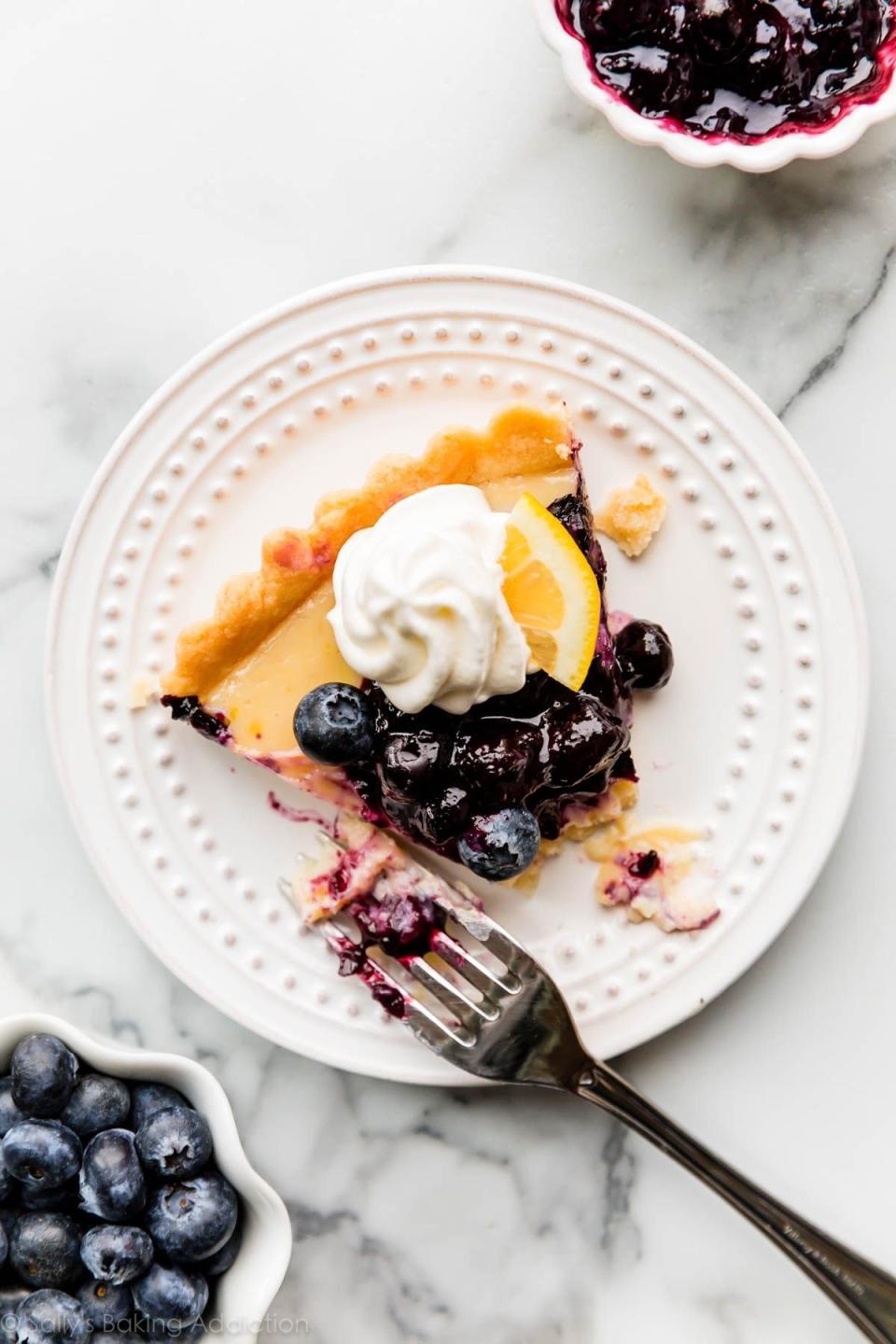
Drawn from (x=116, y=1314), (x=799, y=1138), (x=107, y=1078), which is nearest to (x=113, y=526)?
(x=107, y=1078)

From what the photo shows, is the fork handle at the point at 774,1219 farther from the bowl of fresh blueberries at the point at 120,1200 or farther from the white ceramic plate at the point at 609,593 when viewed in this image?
the bowl of fresh blueberries at the point at 120,1200

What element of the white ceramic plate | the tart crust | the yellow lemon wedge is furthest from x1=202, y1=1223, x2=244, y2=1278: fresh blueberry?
the yellow lemon wedge

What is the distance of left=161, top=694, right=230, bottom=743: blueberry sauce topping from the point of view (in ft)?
7.25

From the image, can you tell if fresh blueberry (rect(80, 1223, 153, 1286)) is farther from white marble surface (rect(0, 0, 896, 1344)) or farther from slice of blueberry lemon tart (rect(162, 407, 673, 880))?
slice of blueberry lemon tart (rect(162, 407, 673, 880))

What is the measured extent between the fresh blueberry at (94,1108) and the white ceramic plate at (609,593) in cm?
25

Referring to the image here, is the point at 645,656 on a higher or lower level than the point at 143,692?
higher

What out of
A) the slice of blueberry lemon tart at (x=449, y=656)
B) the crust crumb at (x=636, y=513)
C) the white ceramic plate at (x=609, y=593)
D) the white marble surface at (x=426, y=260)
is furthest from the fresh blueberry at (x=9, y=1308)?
the crust crumb at (x=636, y=513)

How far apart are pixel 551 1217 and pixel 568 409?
163 cm

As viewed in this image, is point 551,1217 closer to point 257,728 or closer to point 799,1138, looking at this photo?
point 799,1138

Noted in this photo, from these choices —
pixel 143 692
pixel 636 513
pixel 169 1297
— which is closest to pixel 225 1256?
pixel 169 1297

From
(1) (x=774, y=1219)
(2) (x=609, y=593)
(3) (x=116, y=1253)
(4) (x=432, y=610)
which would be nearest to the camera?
(4) (x=432, y=610)

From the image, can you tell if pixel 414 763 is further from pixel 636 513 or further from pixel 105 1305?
pixel 105 1305

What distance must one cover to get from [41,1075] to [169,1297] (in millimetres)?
461

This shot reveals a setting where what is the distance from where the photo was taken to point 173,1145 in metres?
2.16
